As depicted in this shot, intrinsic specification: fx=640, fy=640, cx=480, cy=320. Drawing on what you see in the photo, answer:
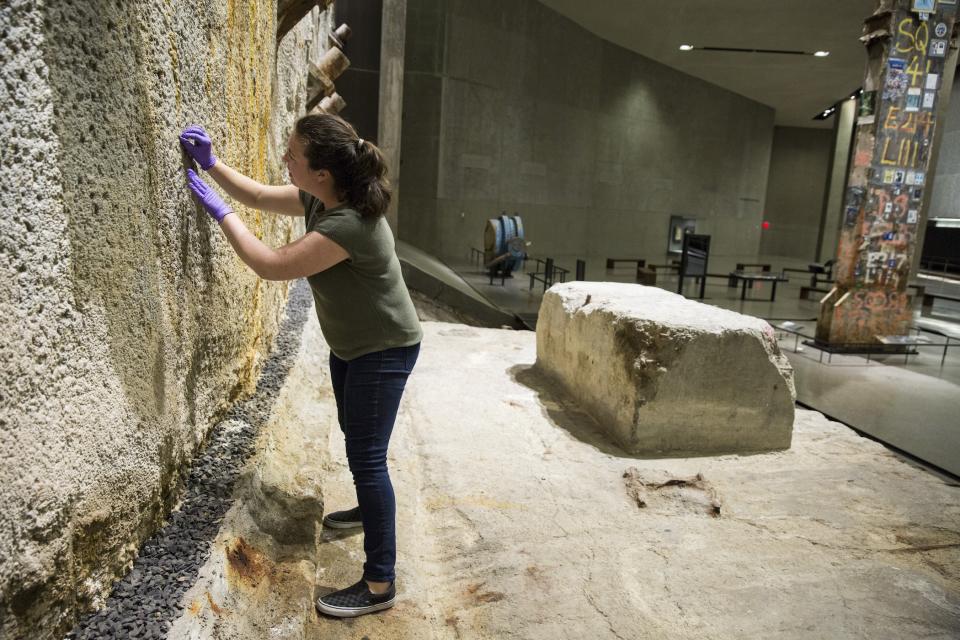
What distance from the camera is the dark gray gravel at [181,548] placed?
1351 mm

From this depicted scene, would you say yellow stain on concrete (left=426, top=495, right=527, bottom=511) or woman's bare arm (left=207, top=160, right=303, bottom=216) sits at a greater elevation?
woman's bare arm (left=207, top=160, right=303, bottom=216)

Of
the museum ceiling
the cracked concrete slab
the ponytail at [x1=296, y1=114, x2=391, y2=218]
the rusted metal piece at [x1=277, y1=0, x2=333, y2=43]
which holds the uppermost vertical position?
the museum ceiling

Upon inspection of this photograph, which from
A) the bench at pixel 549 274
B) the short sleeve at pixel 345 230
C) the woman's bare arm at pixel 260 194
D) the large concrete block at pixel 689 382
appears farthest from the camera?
the bench at pixel 549 274

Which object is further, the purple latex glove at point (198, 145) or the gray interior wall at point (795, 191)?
the gray interior wall at point (795, 191)

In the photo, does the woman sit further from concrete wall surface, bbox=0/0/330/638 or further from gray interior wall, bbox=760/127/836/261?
gray interior wall, bbox=760/127/836/261

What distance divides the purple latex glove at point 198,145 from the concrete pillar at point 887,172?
21.3 feet

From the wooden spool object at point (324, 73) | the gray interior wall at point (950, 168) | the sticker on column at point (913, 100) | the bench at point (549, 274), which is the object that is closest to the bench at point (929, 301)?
the gray interior wall at point (950, 168)

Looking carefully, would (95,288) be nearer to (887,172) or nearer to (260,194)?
(260,194)

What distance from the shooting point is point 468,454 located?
137 inches

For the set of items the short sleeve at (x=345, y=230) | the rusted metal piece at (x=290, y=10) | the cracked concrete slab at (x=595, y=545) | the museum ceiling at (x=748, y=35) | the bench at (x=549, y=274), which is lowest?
the cracked concrete slab at (x=595, y=545)

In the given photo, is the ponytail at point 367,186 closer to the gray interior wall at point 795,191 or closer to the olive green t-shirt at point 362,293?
the olive green t-shirt at point 362,293

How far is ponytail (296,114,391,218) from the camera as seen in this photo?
1854 millimetres

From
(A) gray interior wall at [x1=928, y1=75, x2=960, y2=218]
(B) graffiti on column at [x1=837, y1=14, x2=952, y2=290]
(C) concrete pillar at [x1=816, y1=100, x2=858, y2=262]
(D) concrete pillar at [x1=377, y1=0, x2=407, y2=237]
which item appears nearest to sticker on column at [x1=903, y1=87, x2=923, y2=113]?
(B) graffiti on column at [x1=837, y1=14, x2=952, y2=290]

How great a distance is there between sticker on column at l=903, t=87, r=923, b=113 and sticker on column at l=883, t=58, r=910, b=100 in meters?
0.07
